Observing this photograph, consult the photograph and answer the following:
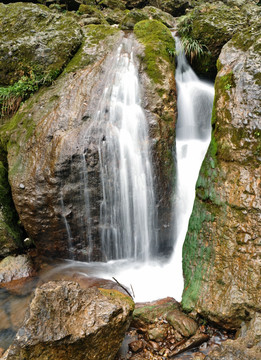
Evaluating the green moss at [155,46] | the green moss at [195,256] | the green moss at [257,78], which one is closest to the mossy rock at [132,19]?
the green moss at [155,46]

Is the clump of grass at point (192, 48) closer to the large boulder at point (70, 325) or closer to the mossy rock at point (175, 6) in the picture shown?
the large boulder at point (70, 325)

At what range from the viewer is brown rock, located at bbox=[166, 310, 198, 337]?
A: 3.59m

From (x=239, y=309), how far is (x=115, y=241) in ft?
9.21

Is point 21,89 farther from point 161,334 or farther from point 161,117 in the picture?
point 161,334

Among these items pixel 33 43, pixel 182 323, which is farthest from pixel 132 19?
pixel 182 323

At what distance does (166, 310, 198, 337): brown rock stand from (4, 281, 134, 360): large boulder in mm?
866

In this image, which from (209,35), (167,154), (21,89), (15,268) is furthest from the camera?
(209,35)

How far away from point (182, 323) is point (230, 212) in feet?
5.88

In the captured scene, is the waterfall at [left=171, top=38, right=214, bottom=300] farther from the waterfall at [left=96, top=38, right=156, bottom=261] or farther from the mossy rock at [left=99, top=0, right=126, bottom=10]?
the mossy rock at [left=99, top=0, right=126, bottom=10]

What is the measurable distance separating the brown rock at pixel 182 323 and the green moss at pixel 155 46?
5.00 metres

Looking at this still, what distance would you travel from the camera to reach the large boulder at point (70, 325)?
2609 mm

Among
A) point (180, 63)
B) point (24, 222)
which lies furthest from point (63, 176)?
point (180, 63)

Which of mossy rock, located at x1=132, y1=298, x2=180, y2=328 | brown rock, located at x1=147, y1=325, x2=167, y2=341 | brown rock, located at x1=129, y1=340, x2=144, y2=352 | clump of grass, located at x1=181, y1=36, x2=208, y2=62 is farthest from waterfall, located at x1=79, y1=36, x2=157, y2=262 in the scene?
clump of grass, located at x1=181, y1=36, x2=208, y2=62

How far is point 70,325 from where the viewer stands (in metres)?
2.85
